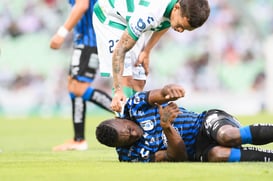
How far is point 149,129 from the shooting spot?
7.27 m

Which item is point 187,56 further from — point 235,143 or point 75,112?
point 235,143

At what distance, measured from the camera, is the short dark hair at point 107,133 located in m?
7.06

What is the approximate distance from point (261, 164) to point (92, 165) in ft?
4.25

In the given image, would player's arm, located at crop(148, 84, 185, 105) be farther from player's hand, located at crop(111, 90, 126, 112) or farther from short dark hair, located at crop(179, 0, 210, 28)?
short dark hair, located at crop(179, 0, 210, 28)

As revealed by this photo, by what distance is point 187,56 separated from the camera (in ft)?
69.3

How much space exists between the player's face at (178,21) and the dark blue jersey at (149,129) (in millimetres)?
693

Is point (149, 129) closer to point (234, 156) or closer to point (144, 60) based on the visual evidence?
point (234, 156)

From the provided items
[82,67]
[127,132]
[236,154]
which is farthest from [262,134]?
[82,67]

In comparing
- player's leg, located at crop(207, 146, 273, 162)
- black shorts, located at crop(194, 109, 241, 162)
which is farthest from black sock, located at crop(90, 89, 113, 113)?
player's leg, located at crop(207, 146, 273, 162)

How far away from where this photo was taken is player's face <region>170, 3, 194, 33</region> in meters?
7.55

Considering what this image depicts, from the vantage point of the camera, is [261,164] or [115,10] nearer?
[261,164]

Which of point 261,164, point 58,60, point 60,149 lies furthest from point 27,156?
point 58,60

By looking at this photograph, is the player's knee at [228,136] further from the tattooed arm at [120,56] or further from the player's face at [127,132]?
the tattooed arm at [120,56]

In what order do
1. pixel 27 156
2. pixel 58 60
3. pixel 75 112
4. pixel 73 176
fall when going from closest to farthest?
pixel 73 176 → pixel 27 156 → pixel 75 112 → pixel 58 60
